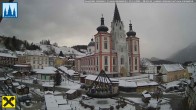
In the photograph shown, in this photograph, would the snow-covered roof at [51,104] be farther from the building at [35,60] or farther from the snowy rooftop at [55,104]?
the building at [35,60]

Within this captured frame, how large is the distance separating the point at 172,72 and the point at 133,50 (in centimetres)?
1067

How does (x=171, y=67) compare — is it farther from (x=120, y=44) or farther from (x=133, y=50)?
(x=120, y=44)

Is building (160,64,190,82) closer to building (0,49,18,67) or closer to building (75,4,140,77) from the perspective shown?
building (75,4,140,77)

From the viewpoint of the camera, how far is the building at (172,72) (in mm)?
48625

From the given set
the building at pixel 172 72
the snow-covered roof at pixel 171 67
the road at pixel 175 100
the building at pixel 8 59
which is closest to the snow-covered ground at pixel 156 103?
the road at pixel 175 100

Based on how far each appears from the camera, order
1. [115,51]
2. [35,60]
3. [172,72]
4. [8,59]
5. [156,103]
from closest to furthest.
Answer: [156,103] → [115,51] → [172,72] → [8,59] → [35,60]

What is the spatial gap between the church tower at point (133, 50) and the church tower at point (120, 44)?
2.21 m

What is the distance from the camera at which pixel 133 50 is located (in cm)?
5062

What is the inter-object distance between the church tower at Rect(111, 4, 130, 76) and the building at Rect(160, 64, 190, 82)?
28.6 ft

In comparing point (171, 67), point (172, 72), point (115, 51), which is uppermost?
point (115, 51)

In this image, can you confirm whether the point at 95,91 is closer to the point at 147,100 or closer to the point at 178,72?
the point at 147,100

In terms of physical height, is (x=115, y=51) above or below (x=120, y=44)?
below

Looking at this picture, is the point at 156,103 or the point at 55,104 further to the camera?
the point at 156,103

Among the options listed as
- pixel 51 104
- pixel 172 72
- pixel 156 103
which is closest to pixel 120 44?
pixel 172 72
